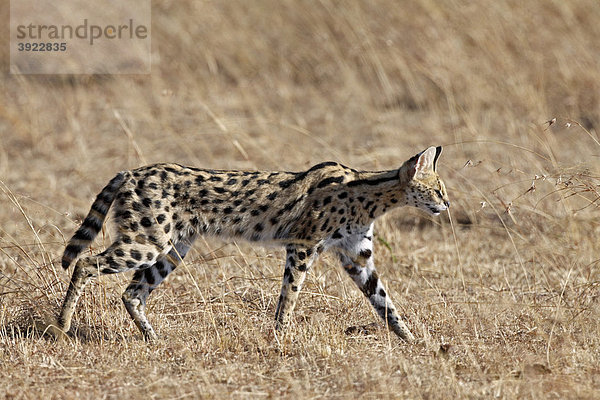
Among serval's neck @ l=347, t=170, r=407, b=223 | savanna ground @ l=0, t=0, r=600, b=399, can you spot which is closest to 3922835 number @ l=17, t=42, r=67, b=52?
savanna ground @ l=0, t=0, r=600, b=399

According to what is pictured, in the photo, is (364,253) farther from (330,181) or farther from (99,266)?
(99,266)

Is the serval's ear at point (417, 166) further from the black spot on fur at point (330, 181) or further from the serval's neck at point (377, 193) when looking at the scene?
the black spot on fur at point (330, 181)

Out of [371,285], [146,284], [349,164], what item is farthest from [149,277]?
[349,164]

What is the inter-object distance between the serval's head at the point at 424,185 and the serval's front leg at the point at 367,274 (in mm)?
410

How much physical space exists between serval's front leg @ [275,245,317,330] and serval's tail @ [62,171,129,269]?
1269 millimetres

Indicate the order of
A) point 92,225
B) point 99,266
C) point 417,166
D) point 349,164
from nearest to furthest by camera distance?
point 99,266, point 92,225, point 417,166, point 349,164

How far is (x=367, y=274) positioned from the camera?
6477 mm

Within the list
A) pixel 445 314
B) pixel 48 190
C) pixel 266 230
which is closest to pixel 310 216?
pixel 266 230

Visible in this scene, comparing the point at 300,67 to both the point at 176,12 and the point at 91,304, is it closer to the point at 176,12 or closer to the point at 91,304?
the point at 176,12

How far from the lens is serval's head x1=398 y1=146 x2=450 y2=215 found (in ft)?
21.3

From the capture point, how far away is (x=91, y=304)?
6426mm

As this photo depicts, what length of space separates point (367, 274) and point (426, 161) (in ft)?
2.93

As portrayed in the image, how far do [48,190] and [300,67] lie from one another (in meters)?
5.26

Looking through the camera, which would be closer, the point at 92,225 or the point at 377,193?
the point at 92,225
